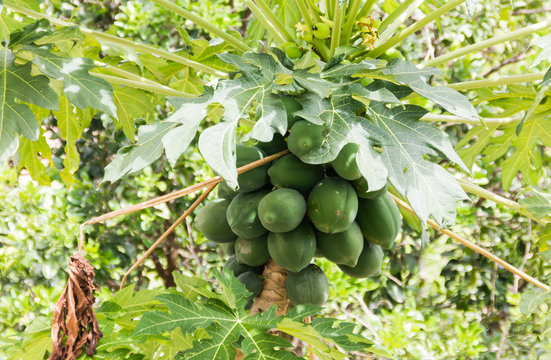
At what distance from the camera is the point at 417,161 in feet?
2.92

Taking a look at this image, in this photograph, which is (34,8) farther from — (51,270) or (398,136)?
(51,270)

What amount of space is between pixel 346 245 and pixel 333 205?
89 mm

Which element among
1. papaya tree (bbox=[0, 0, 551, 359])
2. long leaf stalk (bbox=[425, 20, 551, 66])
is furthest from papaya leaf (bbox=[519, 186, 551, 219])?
long leaf stalk (bbox=[425, 20, 551, 66])

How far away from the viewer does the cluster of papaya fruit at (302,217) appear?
0.94 meters

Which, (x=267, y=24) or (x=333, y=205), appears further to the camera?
(x=267, y=24)

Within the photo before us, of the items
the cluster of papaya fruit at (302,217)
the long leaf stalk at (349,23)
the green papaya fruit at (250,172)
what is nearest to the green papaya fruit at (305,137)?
the cluster of papaya fruit at (302,217)

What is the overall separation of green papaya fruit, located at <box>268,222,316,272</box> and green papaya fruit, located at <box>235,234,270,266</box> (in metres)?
0.05

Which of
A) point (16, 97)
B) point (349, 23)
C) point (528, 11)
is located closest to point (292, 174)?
point (349, 23)

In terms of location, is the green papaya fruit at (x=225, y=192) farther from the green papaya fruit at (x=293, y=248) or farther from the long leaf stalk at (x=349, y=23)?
the long leaf stalk at (x=349, y=23)

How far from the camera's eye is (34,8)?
1.52 metres

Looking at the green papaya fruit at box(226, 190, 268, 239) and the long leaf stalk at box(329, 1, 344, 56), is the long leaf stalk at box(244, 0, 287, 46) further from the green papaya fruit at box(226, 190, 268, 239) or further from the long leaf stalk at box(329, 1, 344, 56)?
the green papaya fruit at box(226, 190, 268, 239)

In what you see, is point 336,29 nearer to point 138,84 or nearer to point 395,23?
point 395,23

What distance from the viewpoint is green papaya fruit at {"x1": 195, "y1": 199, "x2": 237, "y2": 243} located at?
1093mm

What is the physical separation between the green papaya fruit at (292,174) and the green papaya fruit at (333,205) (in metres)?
0.03
